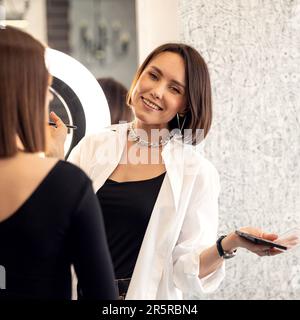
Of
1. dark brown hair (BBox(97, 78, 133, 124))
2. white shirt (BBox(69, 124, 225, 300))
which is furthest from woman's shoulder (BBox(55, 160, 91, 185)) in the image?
dark brown hair (BBox(97, 78, 133, 124))

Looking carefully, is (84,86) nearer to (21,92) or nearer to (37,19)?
(21,92)

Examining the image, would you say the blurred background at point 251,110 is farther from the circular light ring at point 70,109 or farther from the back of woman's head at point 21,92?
the back of woman's head at point 21,92

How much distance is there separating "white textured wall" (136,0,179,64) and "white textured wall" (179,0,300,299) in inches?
1.3

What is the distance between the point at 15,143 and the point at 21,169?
33mm

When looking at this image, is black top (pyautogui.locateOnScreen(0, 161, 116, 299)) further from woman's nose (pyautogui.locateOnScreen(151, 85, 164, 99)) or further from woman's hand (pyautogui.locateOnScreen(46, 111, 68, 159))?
woman's nose (pyautogui.locateOnScreen(151, 85, 164, 99))

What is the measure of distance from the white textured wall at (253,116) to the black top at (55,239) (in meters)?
0.78

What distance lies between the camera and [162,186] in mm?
1046

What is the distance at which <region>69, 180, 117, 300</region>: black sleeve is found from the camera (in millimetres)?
670

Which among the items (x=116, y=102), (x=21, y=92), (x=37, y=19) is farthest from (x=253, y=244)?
(x=37, y=19)

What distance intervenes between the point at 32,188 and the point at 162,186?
0.41 m

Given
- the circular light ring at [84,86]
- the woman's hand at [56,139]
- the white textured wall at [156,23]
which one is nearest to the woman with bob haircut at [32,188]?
the woman's hand at [56,139]

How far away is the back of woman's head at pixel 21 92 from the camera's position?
2.14 ft

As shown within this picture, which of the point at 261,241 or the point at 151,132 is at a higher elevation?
the point at 151,132

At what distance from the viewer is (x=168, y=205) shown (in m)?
1.03
